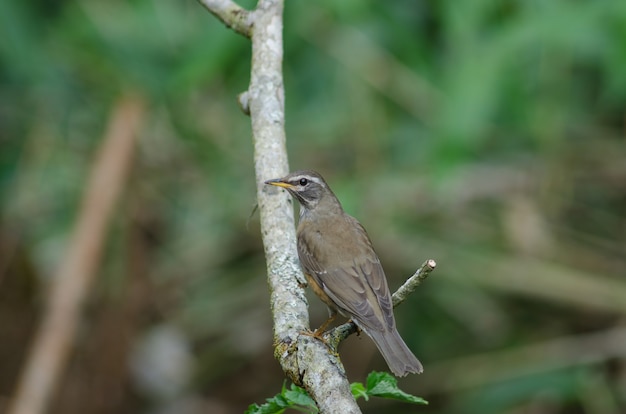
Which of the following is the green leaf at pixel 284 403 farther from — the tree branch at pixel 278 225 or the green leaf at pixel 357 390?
the green leaf at pixel 357 390

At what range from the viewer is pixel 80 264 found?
7.48 m

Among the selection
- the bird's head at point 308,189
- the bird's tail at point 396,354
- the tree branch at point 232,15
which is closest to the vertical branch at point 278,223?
the tree branch at point 232,15

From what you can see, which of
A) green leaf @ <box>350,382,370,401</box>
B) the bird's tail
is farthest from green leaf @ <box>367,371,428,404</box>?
the bird's tail

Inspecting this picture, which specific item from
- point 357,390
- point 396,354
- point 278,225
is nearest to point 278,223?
point 278,225

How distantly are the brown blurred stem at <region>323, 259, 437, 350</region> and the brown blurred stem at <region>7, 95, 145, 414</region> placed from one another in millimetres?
3505

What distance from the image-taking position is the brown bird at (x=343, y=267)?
16.4ft

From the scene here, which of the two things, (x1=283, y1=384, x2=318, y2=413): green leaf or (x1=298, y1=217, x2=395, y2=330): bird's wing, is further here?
(x1=298, y1=217, x2=395, y2=330): bird's wing

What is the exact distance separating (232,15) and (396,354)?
7.01ft

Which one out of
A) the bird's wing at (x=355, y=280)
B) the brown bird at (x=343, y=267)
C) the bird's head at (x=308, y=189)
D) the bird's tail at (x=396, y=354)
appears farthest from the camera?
the bird's head at (x=308, y=189)

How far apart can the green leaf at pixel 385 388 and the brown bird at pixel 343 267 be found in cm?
113

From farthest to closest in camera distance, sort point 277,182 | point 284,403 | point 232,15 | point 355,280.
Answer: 1. point 355,280
2. point 232,15
3. point 277,182
4. point 284,403

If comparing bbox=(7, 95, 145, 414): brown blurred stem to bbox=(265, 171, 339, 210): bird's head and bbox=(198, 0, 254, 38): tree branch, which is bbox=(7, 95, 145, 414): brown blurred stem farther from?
bbox=(198, 0, 254, 38): tree branch

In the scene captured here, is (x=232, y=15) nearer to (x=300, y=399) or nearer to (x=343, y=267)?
(x=343, y=267)

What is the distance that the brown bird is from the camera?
5.01 metres
